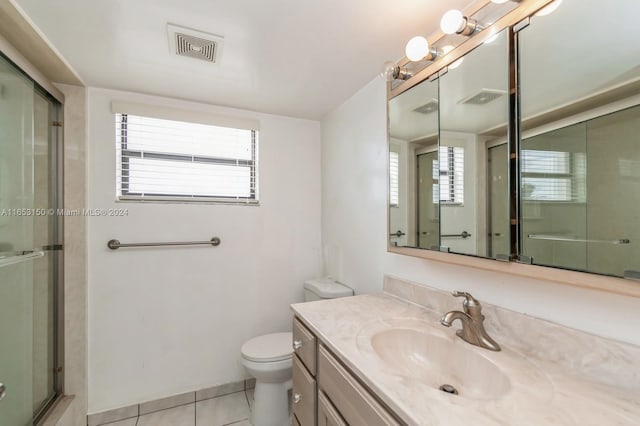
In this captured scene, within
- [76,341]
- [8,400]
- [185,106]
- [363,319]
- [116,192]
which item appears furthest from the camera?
[185,106]

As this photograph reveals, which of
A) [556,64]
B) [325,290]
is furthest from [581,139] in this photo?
[325,290]

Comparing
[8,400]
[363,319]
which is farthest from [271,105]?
[8,400]

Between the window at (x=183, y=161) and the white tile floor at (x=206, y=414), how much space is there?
1.42m

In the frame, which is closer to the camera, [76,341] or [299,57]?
[299,57]

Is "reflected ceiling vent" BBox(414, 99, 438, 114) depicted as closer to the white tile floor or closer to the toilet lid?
the toilet lid

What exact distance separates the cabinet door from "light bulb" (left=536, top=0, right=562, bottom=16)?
4.53 ft

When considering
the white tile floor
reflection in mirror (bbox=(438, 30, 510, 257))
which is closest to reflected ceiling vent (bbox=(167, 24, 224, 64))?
reflection in mirror (bbox=(438, 30, 510, 257))

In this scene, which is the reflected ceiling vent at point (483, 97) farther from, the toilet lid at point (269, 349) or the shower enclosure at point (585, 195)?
the toilet lid at point (269, 349)

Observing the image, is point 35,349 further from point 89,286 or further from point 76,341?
point 89,286

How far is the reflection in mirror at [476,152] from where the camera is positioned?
36.8 inches

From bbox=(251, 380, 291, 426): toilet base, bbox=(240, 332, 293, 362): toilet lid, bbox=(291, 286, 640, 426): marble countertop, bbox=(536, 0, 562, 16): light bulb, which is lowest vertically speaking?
bbox=(251, 380, 291, 426): toilet base

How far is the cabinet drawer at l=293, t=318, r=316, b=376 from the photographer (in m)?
1.11

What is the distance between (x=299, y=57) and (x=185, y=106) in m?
1.01

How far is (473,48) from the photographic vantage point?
1011 millimetres
